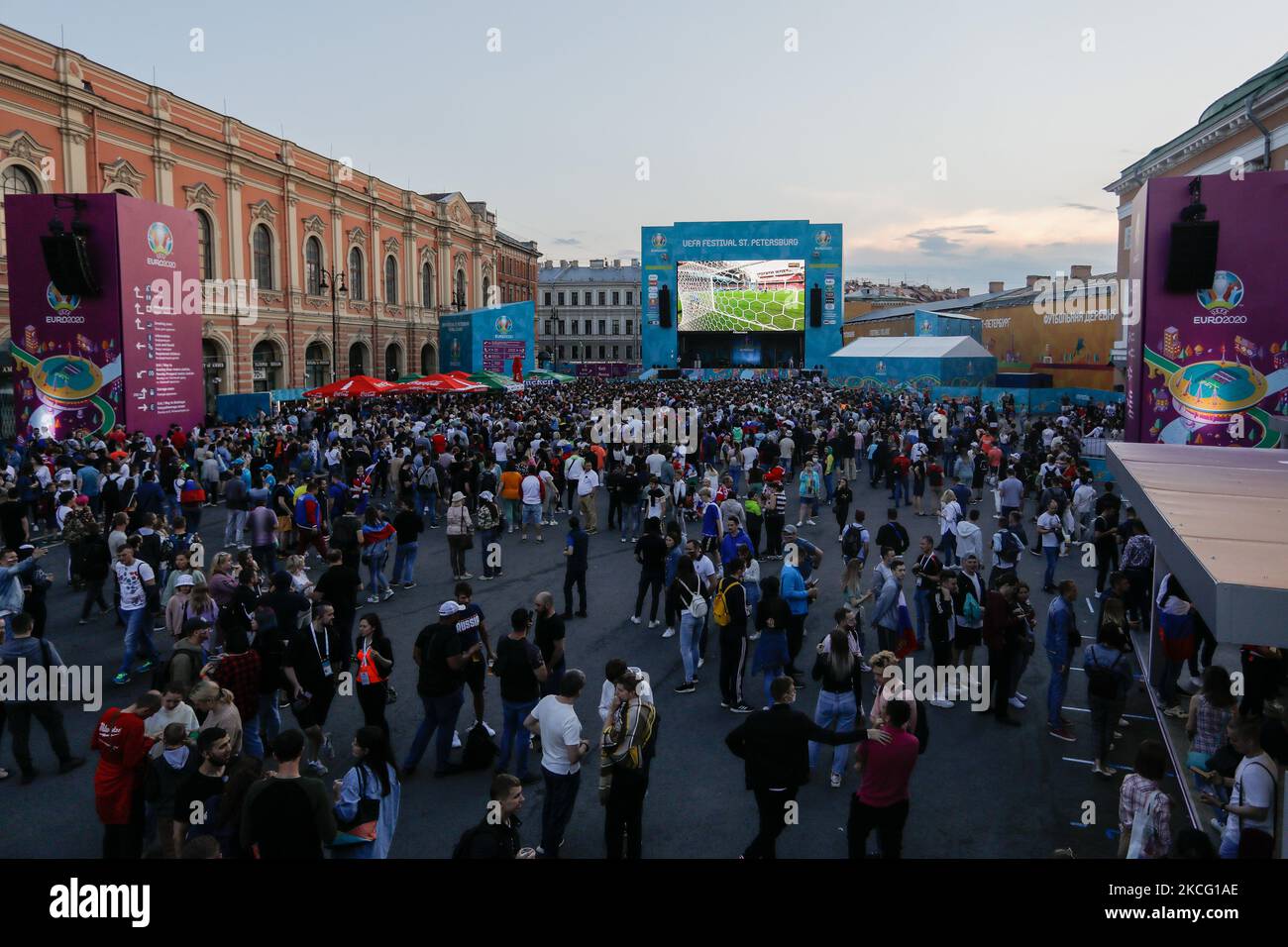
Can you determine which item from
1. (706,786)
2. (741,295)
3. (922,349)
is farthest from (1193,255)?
Answer: (741,295)

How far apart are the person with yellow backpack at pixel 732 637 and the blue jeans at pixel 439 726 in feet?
8.29

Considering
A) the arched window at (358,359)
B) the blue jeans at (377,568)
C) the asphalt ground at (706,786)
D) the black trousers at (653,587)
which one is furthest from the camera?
the arched window at (358,359)

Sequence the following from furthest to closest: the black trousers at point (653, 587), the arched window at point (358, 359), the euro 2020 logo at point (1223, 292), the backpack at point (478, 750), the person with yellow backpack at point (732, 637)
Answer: the arched window at point (358, 359) < the euro 2020 logo at point (1223, 292) < the black trousers at point (653, 587) < the person with yellow backpack at point (732, 637) < the backpack at point (478, 750)

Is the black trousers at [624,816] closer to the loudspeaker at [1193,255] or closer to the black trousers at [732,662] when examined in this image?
the black trousers at [732,662]

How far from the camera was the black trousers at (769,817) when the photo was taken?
5398mm

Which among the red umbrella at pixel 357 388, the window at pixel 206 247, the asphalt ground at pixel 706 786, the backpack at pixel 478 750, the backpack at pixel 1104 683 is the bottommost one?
the asphalt ground at pixel 706 786

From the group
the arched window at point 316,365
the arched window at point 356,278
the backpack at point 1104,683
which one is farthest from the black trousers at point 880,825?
the arched window at point 356,278

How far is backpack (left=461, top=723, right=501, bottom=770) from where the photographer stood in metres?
6.96

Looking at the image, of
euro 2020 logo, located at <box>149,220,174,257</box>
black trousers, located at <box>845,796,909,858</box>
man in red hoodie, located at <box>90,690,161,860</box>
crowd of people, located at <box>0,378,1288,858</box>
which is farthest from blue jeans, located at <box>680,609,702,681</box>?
euro 2020 logo, located at <box>149,220,174,257</box>

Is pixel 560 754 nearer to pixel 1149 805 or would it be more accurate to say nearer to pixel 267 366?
pixel 1149 805

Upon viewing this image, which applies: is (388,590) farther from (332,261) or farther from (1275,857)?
(332,261)

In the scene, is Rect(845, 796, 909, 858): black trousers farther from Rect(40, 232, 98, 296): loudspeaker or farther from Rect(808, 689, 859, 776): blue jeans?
Rect(40, 232, 98, 296): loudspeaker

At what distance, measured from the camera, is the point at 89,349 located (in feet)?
74.3

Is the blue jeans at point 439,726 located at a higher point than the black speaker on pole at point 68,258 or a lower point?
lower
